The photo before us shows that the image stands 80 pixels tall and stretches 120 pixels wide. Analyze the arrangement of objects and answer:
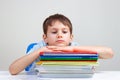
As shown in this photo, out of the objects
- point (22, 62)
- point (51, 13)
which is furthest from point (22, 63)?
point (51, 13)

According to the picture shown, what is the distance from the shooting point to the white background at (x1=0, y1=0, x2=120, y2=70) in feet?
8.07

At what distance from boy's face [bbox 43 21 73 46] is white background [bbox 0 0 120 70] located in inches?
38.9

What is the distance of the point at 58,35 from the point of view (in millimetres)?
1400

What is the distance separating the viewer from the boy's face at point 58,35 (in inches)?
55.4

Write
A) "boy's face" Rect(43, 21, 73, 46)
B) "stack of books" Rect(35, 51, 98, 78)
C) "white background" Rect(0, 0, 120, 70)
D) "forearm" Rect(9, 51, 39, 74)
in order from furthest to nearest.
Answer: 1. "white background" Rect(0, 0, 120, 70)
2. "boy's face" Rect(43, 21, 73, 46)
3. "forearm" Rect(9, 51, 39, 74)
4. "stack of books" Rect(35, 51, 98, 78)

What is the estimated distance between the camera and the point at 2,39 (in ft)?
8.08

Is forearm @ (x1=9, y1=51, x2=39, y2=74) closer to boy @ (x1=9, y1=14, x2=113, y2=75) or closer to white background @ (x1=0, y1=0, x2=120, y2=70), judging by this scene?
boy @ (x1=9, y1=14, x2=113, y2=75)

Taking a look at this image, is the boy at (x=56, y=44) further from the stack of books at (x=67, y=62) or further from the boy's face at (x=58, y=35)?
the stack of books at (x=67, y=62)

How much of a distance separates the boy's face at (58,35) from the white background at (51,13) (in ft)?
3.24

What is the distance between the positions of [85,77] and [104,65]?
1.44 meters

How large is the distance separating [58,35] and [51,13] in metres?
1.09

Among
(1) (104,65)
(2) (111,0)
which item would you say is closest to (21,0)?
(2) (111,0)

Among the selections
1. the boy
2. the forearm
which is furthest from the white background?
the forearm

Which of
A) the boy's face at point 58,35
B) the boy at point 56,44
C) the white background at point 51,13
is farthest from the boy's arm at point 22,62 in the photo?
the white background at point 51,13
